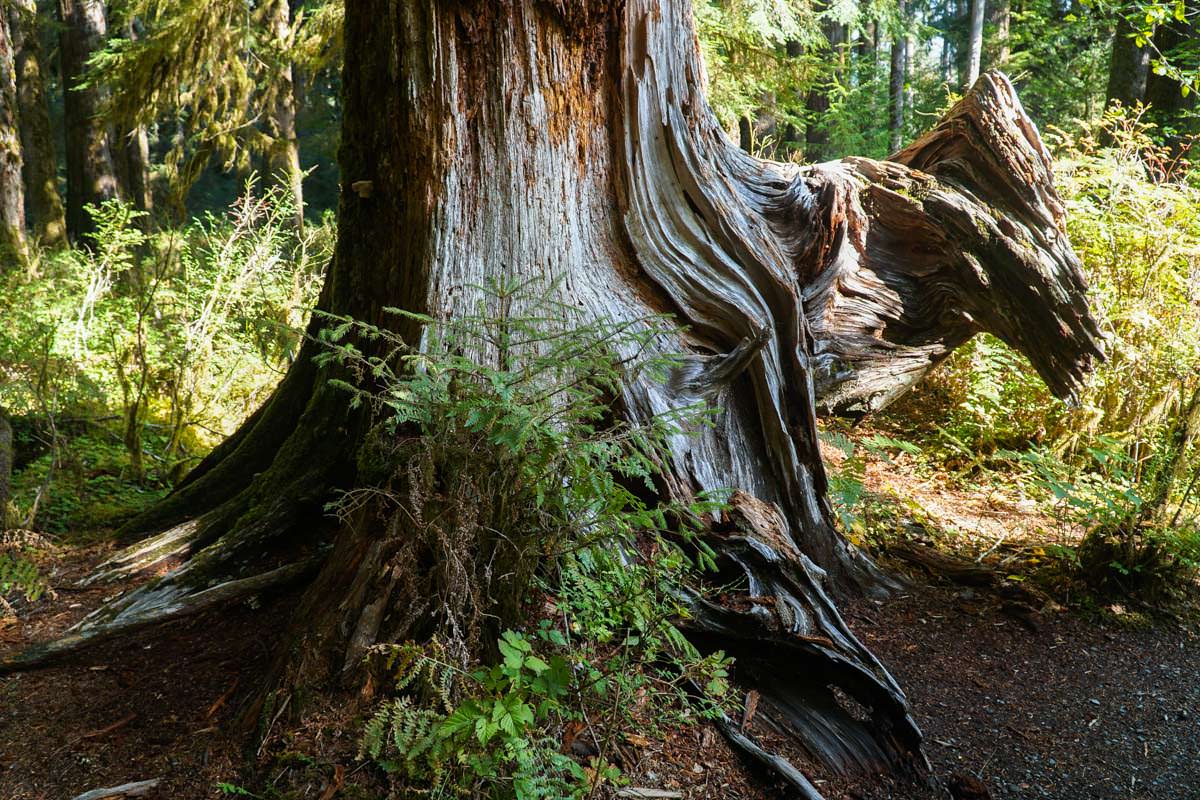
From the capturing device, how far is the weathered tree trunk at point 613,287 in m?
3.41

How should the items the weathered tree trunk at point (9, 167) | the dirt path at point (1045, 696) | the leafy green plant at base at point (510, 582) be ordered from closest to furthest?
1. the leafy green plant at base at point (510, 582)
2. the dirt path at point (1045, 696)
3. the weathered tree trunk at point (9, 167)

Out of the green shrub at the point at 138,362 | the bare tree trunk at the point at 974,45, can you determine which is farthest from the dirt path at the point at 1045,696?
the bare tree trunk at the point at 974,45

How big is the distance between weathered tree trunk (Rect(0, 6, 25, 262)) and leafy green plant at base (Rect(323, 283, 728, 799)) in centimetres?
828

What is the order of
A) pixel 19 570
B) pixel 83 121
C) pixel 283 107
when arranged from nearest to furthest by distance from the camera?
pixel 19 570 → pixel 83 121 → pixel 283 107

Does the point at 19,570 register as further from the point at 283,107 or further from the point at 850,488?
the point at 283,107

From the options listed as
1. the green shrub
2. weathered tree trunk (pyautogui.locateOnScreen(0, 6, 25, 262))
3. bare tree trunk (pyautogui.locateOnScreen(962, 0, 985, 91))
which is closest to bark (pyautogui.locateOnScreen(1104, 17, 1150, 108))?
bare tree trunk (pyautogui.locateOnScreen(962, 0, 985, 91))

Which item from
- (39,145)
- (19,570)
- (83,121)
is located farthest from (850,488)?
(83,121)

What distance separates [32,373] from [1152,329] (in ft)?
25.0

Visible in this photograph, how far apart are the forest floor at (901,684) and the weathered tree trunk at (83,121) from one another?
10528 mm

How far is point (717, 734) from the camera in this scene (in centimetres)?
313

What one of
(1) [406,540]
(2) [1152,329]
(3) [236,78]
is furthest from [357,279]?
(3) [236,78]

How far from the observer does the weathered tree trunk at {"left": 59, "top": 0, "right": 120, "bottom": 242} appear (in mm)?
12625

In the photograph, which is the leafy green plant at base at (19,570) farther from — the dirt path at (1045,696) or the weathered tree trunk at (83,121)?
the weathered tree trunk at (83,121)

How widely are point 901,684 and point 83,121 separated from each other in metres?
13.4
